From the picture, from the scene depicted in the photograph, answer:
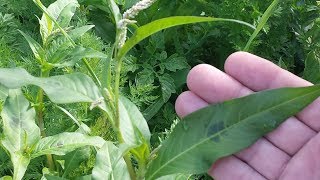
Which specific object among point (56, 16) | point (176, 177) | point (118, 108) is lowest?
point (176, 177)

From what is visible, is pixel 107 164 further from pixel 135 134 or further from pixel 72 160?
pixel 72 160

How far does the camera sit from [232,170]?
1.26 metres

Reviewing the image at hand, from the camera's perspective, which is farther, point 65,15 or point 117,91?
point 65,15

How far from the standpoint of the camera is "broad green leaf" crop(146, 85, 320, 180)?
1176mm

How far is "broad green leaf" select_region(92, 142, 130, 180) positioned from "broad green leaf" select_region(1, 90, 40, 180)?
0.61 ft

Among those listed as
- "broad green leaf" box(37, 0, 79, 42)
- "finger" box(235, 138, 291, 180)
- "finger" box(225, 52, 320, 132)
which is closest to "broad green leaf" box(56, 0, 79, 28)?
"broad green leaf" box(37, 0, 79, 42)

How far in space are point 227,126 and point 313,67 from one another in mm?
640

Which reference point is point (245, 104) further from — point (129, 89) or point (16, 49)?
point (16, 49)

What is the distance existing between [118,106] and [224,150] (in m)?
0.27

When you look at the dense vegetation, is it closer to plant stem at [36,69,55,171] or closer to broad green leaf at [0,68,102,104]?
plant stem at [36,69,55,171]

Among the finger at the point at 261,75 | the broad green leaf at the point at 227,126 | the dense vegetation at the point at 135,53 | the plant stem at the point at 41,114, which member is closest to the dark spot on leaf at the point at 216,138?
the broad green leaf at the point at 227,126

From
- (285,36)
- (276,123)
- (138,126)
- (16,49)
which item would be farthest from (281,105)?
(16,49)

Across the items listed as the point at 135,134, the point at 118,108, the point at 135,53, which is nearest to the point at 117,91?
the point at 118,108

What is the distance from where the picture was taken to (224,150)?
1.18 meters
